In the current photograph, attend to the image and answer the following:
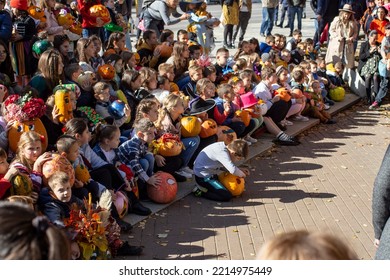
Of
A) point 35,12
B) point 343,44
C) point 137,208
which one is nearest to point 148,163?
point 137,208

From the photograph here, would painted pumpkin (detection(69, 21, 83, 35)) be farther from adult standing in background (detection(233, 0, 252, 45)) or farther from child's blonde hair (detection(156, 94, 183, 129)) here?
adult standing in background (detection(233, 0, 252, 45))

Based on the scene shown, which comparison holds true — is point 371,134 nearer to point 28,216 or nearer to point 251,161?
point 251,161

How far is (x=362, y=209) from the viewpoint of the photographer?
23.9 ft

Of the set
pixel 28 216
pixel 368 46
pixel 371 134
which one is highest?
pixel 28 216

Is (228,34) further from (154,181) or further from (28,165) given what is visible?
(28,165)

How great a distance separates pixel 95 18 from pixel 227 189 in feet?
16.1

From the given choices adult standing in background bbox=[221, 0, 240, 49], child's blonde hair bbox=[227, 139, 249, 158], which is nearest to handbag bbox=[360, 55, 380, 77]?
adult standing in background bbox=[221, 0, 240, 49]

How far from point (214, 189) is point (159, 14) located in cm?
589

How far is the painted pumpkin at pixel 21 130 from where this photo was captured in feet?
20.7

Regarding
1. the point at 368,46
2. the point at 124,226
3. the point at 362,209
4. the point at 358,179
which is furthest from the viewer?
the point at 368,46
